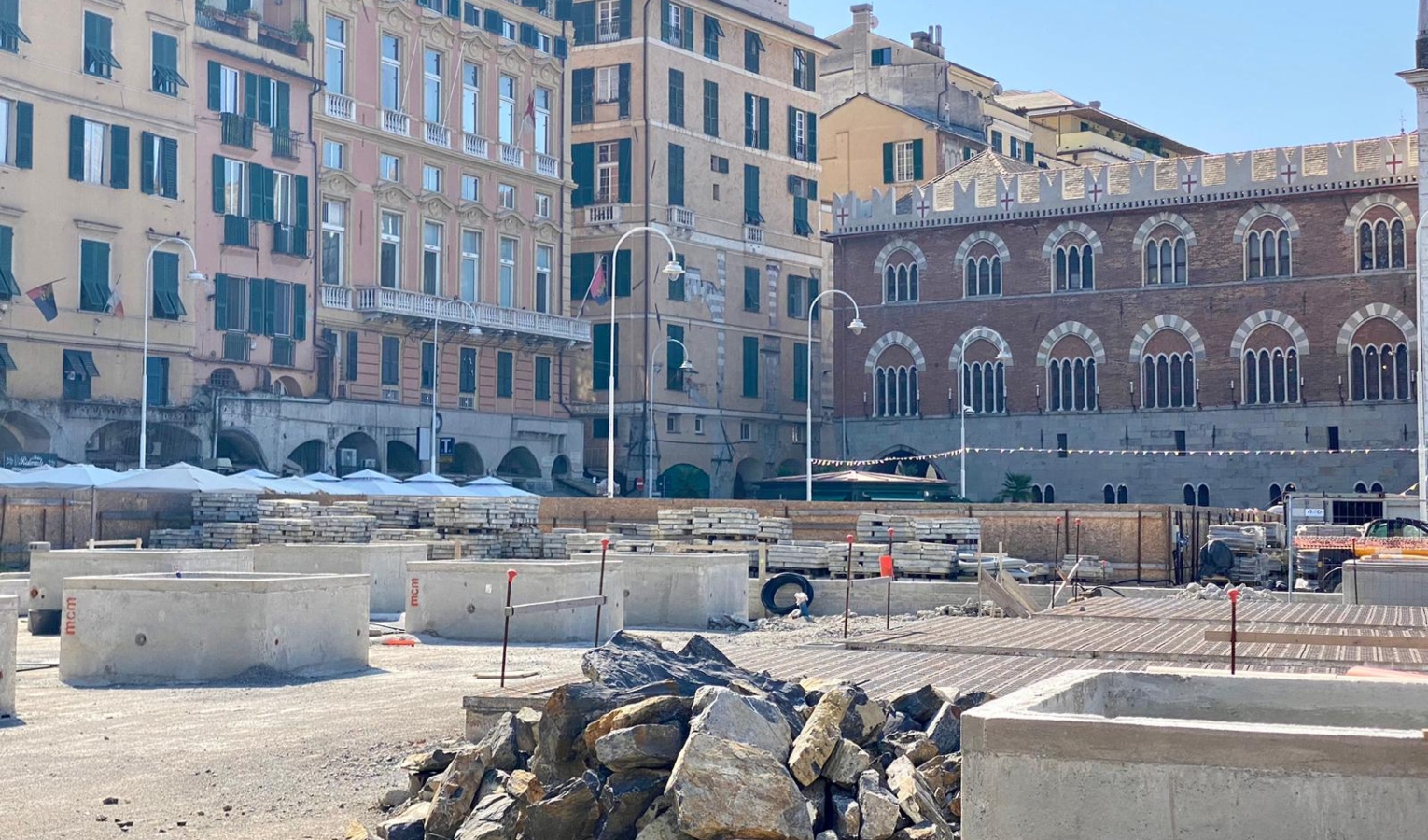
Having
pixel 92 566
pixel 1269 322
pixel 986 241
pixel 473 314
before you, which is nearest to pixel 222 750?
pixel 92 566

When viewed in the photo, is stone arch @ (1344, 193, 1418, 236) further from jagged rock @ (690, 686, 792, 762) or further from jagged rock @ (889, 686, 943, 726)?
jagged rock @ (690, 686, 792, 762)

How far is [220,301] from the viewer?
50.3 m

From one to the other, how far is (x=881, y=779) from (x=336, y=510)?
28.0m

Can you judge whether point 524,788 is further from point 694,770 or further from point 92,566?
point 92,566

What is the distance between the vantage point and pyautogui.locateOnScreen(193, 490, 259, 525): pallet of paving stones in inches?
1446

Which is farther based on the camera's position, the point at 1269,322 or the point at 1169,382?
the point at 1169,382

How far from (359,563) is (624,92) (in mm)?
40827

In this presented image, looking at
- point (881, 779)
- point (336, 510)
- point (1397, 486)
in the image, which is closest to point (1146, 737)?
point (881, 779)

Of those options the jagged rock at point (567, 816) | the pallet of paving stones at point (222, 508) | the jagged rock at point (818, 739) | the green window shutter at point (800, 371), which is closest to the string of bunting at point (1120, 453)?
the green window shutter at point (800, 371)

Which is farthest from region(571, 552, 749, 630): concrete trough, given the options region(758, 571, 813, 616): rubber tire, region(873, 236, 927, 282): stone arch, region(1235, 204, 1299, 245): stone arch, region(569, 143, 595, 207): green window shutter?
region(873, 236, 927, 282): stone arch

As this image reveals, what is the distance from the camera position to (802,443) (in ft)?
245

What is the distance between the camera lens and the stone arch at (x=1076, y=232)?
65562mm

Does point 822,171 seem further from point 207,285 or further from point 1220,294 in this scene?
point 207,285

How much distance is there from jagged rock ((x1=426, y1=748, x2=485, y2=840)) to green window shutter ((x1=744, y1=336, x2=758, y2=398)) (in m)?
60.9
